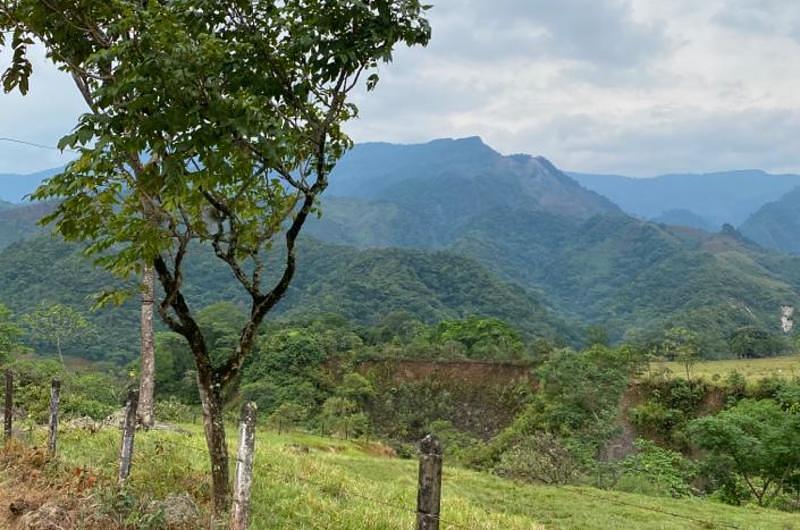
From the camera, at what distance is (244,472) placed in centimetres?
584

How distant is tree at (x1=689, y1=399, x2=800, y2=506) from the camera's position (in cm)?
2225

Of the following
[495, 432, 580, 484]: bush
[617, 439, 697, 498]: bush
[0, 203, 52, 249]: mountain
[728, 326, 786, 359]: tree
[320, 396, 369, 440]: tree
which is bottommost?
[320, 396, 369, 440]: tree

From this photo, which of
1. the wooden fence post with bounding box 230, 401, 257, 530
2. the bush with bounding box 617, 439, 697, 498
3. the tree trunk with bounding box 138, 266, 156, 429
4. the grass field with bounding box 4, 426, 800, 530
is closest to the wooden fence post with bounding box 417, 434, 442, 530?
the wooden fence post with bounding box 230, 401, 257, 530

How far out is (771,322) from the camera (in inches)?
4067

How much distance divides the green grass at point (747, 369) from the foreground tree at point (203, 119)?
122 feet

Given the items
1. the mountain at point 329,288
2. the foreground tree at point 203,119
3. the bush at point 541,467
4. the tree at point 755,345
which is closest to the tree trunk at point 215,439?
the foreground tree at point 203,119

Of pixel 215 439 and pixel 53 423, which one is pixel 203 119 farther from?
pixel 53 423

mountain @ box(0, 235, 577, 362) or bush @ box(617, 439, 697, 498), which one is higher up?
mountain @ box(0, 235, 577, 362)

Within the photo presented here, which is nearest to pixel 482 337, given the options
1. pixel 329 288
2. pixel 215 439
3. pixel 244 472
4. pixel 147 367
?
pixel 147 367

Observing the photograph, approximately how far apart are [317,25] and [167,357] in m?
52.7

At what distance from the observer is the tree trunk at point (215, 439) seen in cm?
707

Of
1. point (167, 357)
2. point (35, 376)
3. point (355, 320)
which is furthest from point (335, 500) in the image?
point (355, 320)

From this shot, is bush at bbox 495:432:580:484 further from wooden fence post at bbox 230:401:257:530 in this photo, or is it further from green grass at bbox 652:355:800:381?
green grass at bbox 652:355:800:381

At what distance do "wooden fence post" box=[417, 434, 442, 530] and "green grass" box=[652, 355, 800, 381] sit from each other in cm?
3781
